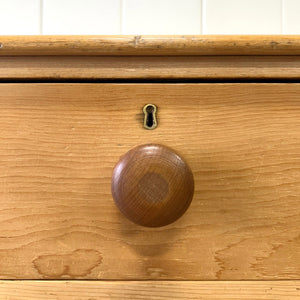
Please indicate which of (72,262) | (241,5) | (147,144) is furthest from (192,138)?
(241,5)

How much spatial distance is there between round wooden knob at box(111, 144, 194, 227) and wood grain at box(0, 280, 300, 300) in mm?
74

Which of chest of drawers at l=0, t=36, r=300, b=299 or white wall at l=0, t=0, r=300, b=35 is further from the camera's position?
white wall at l=0, t=0, r=300, b=35

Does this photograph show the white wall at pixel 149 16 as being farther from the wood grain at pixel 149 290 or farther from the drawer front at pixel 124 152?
the wood grain at pixel 149 290

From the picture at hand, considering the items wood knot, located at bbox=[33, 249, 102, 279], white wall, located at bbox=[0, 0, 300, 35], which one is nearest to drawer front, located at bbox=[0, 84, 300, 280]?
wood knot, located at bbox=[33, 249, 102, 279]

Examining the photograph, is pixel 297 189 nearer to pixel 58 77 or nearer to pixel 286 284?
pixel 286 284

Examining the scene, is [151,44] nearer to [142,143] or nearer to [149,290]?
[142,143]

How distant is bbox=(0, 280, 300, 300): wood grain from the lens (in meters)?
0.34

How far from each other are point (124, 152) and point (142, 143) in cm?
2

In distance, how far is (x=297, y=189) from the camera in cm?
34

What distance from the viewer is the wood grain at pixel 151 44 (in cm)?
33

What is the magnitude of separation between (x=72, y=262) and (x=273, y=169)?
0.66 feet

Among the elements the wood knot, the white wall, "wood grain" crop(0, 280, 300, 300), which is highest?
the white wall

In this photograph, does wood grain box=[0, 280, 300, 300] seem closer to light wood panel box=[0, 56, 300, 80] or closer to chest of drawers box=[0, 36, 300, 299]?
chest of drawers box=[0, 36, 300, 299]

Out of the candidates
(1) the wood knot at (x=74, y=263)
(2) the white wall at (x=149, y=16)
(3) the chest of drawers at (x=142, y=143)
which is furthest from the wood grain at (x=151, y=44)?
(2) the white wall at (x=149, y=16)
